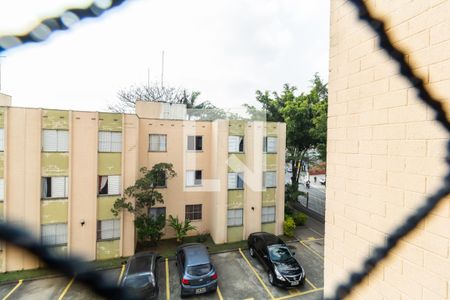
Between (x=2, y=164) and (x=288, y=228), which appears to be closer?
(x=2, y=164)

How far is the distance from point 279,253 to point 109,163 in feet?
27.8

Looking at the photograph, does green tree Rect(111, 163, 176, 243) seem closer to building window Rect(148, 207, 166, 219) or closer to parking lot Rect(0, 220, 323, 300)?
building window Rect(148, 207, 166, 219)

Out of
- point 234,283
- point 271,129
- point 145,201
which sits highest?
point 271,129

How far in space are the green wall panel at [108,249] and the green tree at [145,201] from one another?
1.20 m

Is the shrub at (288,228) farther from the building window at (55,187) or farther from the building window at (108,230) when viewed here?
the building window at (55,187)

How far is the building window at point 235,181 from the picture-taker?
43.6 ft

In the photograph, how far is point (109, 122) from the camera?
11258 millimetres

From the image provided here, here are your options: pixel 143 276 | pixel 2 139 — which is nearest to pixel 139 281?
pixel 143 276

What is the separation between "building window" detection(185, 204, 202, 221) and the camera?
13.9m

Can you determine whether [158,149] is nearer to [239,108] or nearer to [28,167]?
[28,167]

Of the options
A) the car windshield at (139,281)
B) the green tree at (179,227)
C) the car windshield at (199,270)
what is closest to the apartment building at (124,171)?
the green tree at (179,227)

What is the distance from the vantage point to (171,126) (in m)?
13.5

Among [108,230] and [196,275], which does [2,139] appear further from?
[196,275]

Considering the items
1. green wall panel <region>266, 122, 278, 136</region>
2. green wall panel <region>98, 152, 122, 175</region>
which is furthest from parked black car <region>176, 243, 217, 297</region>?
green wall panel <region>266, 122, 278, 136</region>
